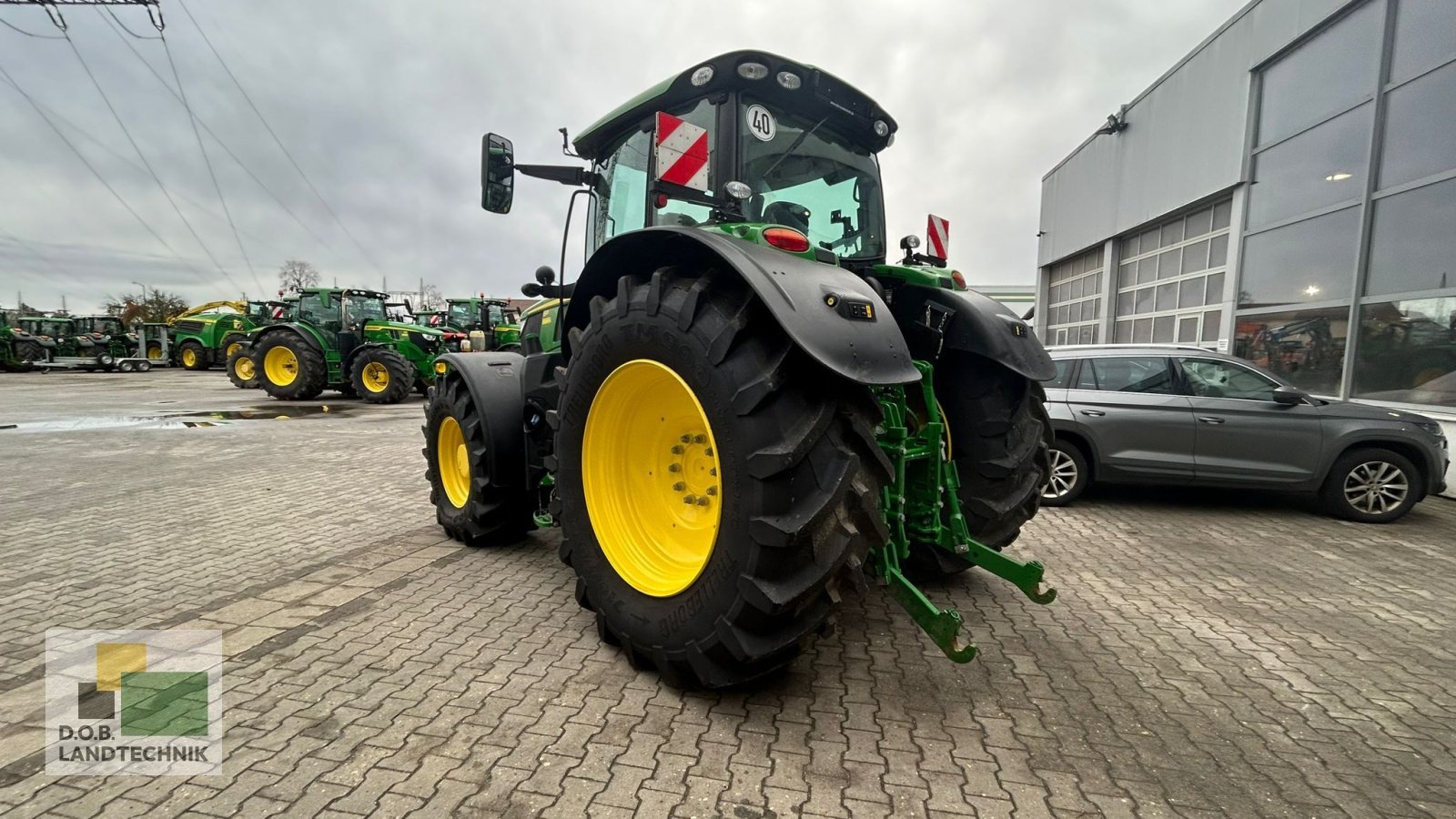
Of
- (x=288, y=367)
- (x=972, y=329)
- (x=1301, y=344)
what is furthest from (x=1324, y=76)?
(x=288, y=367)

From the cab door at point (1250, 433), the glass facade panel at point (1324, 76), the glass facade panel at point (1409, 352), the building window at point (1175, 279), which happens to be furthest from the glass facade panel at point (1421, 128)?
the cab door at point (1250, 433)

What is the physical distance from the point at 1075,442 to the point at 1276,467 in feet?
5.10

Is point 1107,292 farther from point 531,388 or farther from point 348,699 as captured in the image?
point 348,699

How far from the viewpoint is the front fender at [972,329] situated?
9.58 ft

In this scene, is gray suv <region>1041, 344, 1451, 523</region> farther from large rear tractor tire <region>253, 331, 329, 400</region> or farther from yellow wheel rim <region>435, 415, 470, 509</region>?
large rear tractor tire <region>253, 331, 329, 400</region>

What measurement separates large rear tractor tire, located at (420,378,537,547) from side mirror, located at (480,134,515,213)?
1180 mm

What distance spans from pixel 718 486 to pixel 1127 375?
17.3 feet

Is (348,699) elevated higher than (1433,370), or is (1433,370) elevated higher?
(1433,370)

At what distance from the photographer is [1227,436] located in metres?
5.44

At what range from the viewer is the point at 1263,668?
2.65 metres

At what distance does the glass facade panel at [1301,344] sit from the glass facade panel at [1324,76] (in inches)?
104

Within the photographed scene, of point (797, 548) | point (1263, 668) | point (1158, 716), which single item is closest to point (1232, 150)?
point (1263, 668)

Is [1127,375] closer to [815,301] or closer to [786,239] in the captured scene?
[786,239]

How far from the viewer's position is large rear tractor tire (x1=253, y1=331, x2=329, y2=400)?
44.2 ft
